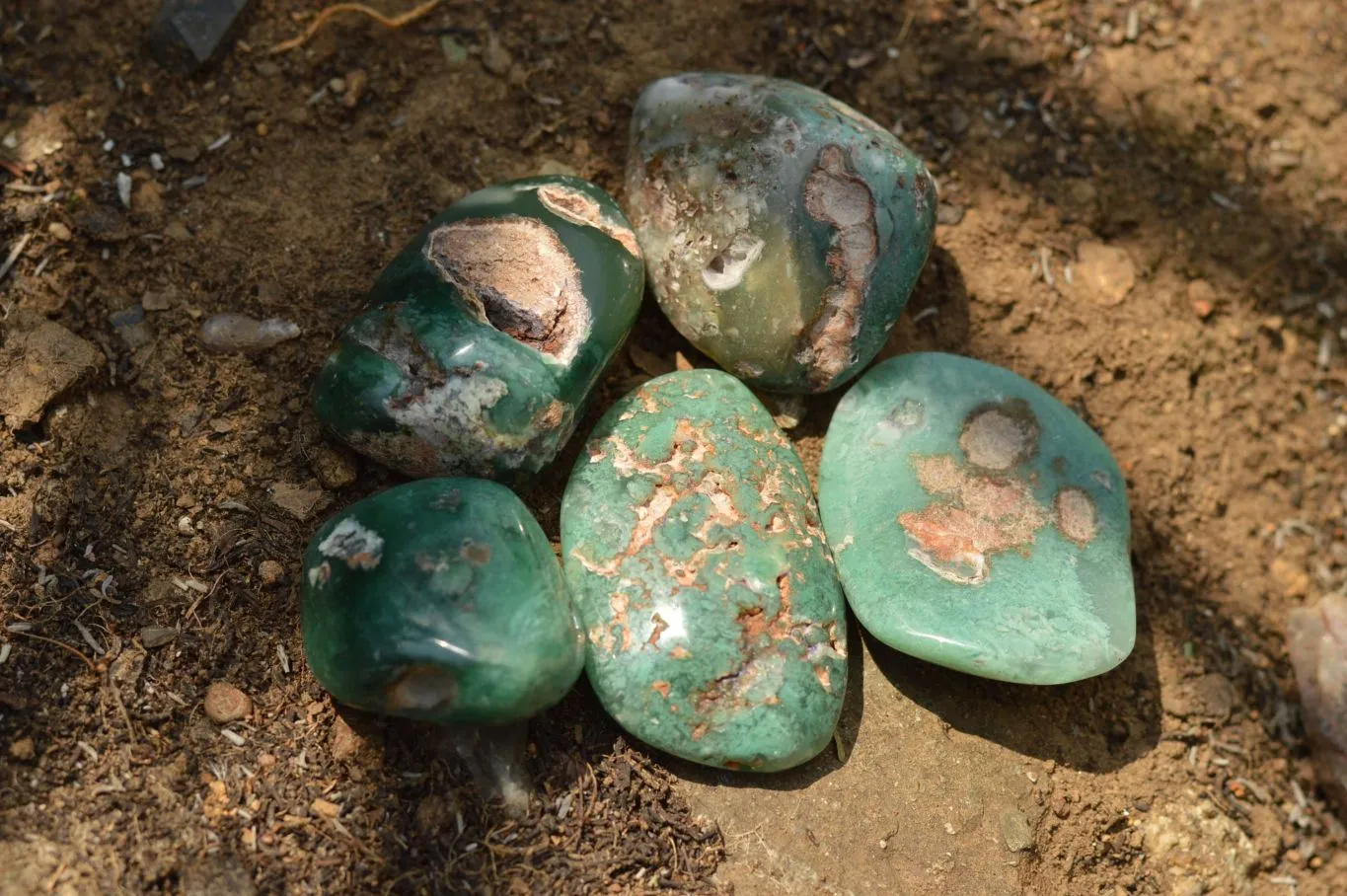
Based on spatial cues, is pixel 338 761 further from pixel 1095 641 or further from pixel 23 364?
pixel 1095 641

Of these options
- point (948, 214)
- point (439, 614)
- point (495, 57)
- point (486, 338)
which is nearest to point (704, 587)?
point (439, 614)

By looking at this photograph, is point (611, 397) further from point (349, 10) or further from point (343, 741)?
point (349, 10)

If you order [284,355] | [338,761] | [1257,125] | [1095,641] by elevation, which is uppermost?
[1257,125]

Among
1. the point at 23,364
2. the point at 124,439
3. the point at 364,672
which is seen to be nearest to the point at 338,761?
the point at 364,672

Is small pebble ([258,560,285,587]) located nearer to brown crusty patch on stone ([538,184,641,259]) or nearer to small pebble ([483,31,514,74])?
brown crusty patch on stone ([538,184,641,259])

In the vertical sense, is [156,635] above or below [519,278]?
below

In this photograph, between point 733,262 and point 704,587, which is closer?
point 704,587

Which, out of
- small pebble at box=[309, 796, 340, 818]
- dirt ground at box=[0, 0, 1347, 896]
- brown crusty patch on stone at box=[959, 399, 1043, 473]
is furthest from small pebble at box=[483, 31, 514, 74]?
small pebble at box=[309, 796, 340, 818]
